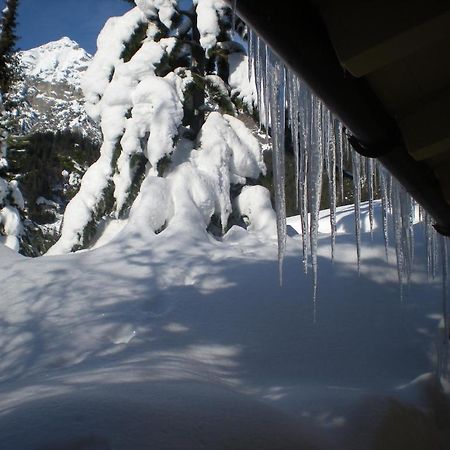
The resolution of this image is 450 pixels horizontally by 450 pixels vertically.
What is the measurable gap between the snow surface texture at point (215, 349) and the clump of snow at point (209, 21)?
4071mm

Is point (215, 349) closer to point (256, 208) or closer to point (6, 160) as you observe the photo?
point (256, 208)

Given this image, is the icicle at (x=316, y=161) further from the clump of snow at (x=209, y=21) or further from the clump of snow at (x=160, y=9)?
the clump of snow at (x=160, y=9)

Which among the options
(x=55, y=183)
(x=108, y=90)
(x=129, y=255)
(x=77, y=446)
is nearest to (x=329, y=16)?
(x=77, y=446)

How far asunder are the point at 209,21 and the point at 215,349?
21.9 feet

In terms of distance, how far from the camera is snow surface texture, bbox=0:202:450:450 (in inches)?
81.4

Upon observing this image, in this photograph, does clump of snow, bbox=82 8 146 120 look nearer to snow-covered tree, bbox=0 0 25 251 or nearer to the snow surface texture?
the snow surface texture

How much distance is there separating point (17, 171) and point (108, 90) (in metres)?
7.03

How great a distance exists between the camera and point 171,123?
26.1 ft

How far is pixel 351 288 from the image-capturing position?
470cm

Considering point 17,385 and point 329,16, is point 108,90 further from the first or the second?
point 329,16

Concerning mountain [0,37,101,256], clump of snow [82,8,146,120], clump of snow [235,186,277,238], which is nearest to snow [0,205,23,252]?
mountain [0,37,101,256]

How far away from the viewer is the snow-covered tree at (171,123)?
26.1ft

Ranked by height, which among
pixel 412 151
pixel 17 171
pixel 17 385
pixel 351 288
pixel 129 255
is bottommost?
pixel 17 385

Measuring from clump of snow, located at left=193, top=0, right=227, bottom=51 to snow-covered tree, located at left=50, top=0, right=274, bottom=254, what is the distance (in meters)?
0.02
